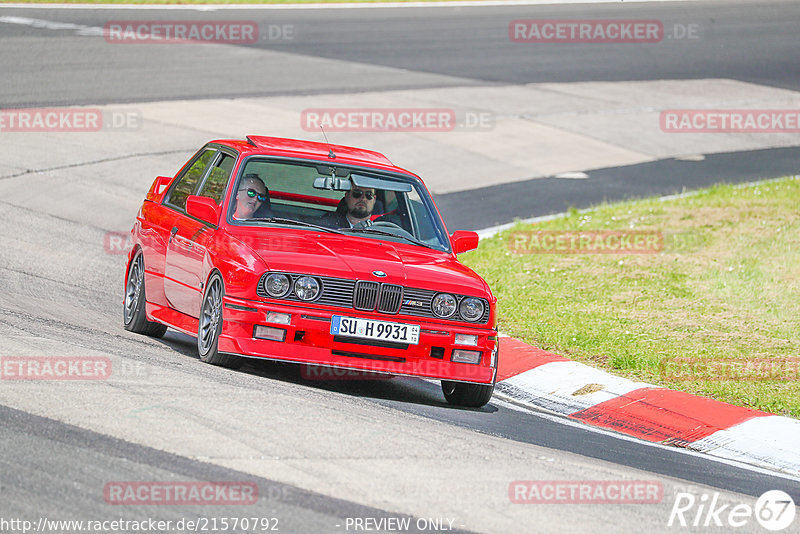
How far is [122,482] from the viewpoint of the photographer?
5.20 metres

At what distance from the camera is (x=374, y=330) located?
7.75 meters

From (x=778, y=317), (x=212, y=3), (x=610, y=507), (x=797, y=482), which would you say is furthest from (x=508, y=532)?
(x=212, y=3)

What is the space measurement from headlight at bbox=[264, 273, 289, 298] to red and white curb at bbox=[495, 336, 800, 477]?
6.88 ft

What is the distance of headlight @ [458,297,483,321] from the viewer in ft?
26.3

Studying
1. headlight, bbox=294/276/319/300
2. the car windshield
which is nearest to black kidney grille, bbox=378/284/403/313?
headlight, bbox=294/276/319/300

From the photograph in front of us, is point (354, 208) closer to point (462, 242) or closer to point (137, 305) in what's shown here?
point (462, 242)

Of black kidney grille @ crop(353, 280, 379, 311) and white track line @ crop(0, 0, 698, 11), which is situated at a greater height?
white track line @ crop(0, 0, 698, 11)

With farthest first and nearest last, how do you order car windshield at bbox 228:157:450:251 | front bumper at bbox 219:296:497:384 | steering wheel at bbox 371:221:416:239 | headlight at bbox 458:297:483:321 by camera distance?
steering wheel at bbox 371:221:416:239 → car windshield at bbox 228:157:450:251 → headlight at bbox 458:297:483:321 → front bumper at bbox 219:296:497:384

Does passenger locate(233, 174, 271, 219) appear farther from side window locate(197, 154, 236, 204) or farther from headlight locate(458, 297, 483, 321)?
headlight locate(458, 297, 483, 321)

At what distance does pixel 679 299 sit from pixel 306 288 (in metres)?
5.09

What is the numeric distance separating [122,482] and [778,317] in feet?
24.0

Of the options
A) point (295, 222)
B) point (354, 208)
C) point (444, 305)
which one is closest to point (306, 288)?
point (444, 305)

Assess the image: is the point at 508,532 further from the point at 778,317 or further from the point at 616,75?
the point at 616,75

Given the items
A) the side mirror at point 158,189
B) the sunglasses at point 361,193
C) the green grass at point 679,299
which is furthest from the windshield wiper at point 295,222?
the green grass at point 679,299
